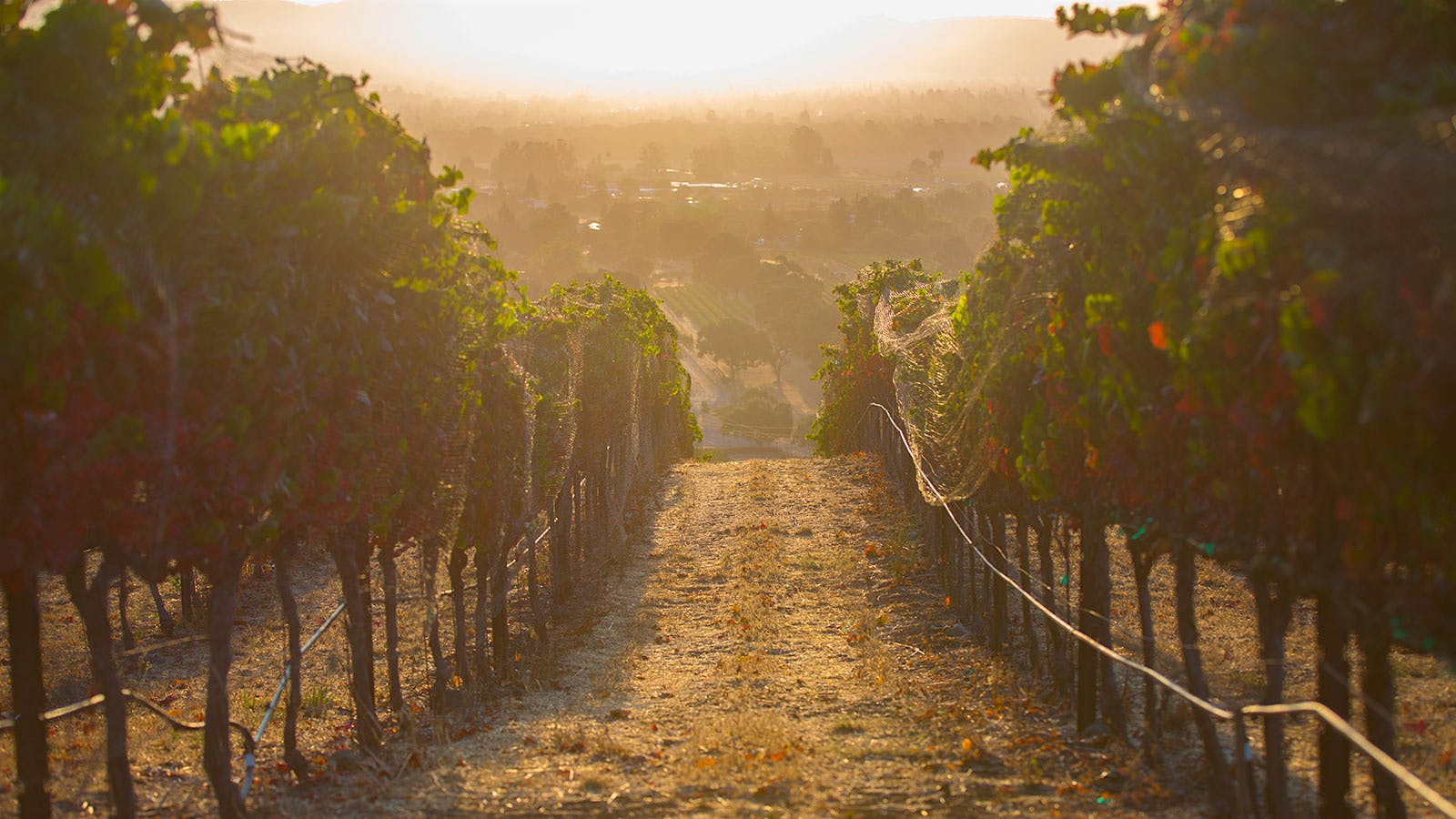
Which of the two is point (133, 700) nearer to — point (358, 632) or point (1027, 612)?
point (358, 632)

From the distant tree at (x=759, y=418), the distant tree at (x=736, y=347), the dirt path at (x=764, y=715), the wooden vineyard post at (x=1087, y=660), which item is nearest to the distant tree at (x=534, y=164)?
the distant tree at (x=736, y=347)

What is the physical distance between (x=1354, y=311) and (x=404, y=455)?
20.8ft

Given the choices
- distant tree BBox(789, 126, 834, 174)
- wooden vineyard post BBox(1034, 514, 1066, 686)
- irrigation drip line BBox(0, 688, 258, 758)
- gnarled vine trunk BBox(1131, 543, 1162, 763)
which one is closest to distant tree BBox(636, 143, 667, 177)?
distant tree BBox(789, 126, 834, 174)

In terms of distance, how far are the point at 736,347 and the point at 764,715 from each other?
52.7 m

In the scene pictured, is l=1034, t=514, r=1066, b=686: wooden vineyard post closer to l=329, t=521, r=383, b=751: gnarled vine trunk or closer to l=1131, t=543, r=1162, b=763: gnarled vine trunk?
l=1131, t=543, r=1162, b=763: gnarled vine trunk

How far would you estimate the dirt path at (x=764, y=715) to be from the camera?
306 inches

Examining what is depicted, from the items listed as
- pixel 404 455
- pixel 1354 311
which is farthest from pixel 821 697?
pixel 1354 311

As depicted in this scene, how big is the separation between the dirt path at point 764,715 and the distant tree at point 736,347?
4352cm

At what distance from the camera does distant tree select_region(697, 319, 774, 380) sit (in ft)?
205

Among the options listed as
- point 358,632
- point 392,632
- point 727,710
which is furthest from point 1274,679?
point 392,632

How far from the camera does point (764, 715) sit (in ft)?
33.5

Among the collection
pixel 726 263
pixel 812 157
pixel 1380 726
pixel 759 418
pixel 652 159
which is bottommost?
pixel 1380 726

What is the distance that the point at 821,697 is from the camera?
10.9 m

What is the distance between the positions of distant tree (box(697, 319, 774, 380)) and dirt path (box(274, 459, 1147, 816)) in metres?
43.5
